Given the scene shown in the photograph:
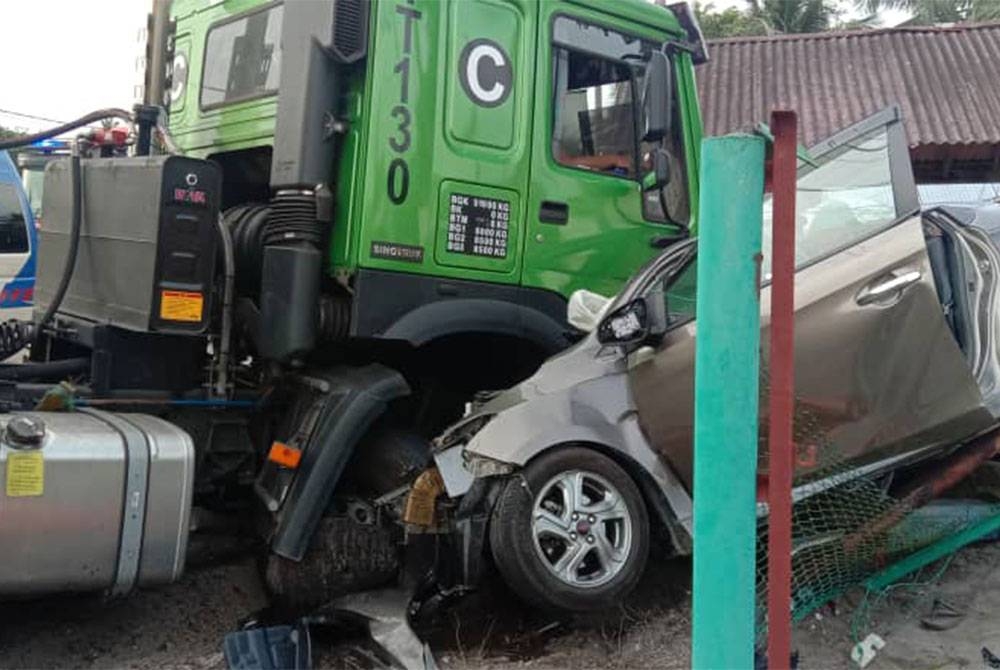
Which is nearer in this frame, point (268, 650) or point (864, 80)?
point (268, 650)

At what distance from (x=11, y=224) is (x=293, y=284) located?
5.42 meters

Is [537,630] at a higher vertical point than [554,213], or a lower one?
lower

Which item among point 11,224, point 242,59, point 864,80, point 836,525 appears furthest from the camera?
point 864,80

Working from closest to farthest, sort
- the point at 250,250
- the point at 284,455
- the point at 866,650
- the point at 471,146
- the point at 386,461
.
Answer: the point at 866,650 < the point at 284,455 < the point at 386,461 < the point at 471,146 < the point at 250,250

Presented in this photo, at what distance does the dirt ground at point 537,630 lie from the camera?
3760 millimetres

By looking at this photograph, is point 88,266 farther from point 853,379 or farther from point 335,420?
point 853,379

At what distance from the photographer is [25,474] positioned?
11.5ft

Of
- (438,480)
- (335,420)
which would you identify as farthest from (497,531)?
(335,420)

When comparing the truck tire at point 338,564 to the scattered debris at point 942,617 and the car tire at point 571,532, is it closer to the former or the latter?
the car tire at point 571,532

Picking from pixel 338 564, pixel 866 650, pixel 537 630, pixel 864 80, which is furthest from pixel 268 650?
pixel 864 80

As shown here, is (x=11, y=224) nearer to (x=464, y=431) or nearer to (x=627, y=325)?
(x=464, y=431)

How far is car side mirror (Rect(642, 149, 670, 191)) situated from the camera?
494 centimetres

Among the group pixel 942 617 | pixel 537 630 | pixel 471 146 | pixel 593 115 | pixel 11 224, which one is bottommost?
pixel 537 630

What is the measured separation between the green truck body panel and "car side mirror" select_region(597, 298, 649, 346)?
0.71 meters
